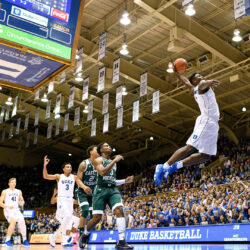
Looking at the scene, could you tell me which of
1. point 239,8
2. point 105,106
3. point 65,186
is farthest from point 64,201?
point 105,106

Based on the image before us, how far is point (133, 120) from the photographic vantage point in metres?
17.4

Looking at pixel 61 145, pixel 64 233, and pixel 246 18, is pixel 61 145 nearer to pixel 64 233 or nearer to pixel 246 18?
pixel 246 18

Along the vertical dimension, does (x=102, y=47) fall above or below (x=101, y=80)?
above

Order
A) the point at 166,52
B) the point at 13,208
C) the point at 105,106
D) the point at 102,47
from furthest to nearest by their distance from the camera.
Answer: the point at 166,52
the point at 105,106
the point at 102,47
the point at 13,208

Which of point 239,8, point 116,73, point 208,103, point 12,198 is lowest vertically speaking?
point 12,198

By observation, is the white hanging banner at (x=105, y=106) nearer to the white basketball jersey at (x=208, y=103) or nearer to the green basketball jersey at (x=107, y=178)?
the green basketball jersey at (x=107, y=178)

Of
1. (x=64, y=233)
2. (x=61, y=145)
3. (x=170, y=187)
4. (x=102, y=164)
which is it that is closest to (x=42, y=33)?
(x=102, y=164)

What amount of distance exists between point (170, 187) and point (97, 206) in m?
17.2

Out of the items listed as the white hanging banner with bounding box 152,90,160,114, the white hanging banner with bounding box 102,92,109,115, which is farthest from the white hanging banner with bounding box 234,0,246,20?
the white hanging banner with bounding box 102,92,109,115

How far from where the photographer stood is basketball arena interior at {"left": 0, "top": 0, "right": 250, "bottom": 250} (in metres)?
6.25

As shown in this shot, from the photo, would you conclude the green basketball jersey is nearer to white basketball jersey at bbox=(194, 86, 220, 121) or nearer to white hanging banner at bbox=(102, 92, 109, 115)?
white basketball jersey at bbox=(194, 86, 220, 121)

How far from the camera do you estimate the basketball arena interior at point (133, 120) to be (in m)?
6.25

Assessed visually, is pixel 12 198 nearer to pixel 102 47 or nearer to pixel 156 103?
pixel 102 47

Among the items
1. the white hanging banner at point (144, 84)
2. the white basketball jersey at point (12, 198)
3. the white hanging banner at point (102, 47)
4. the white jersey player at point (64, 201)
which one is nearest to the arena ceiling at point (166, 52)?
the white hanging banner at point (102, 47)
